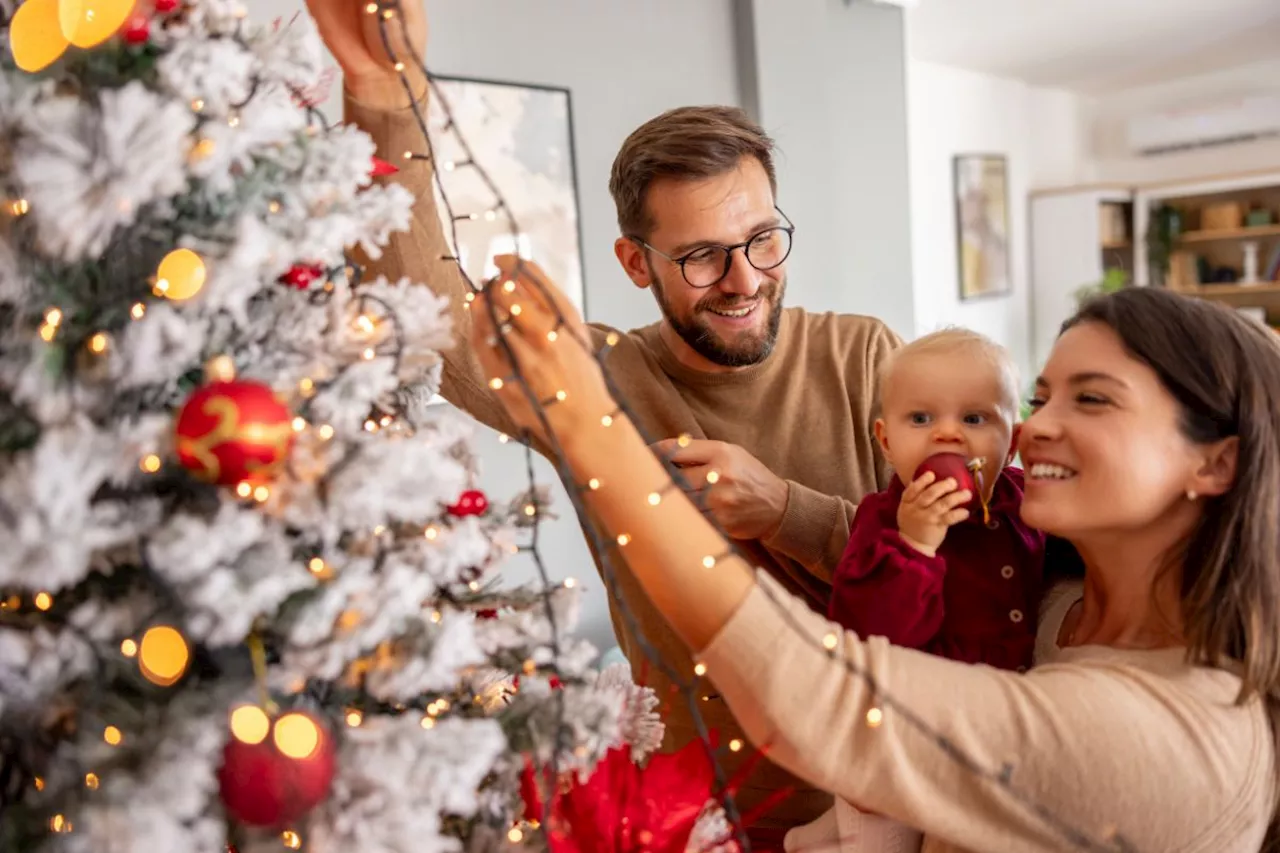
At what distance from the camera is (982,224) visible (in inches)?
227

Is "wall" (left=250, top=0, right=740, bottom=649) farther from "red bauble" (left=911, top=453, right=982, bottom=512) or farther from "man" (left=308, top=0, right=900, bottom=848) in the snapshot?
"red bauble" (left=911, top=453, right=982, bottom=512)

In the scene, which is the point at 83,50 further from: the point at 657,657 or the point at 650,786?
the point at 650,786

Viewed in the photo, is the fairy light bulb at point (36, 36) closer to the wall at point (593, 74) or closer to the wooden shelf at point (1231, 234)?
the wall at point (593, 74)

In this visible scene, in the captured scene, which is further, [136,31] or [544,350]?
[544,350]

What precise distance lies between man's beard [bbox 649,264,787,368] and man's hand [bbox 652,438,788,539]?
0.71 ft

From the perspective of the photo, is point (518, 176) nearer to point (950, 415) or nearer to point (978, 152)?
point (950, 415)

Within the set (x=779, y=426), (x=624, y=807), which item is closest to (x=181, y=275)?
(x=624, y=807)

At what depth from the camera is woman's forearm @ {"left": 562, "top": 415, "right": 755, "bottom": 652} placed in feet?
2.86

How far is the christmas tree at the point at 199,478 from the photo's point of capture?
0.62m

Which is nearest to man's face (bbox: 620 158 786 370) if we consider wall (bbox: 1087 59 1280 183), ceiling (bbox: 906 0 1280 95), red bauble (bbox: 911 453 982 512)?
red bauble (bbox: 911 453 982 512)

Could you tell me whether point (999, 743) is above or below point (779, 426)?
below

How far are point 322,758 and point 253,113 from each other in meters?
0.47

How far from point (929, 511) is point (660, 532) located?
36cm

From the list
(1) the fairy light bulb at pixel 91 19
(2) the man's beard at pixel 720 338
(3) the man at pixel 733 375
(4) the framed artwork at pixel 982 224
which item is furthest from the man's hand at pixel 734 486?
(4) the framed artwork at pixel 982 224
